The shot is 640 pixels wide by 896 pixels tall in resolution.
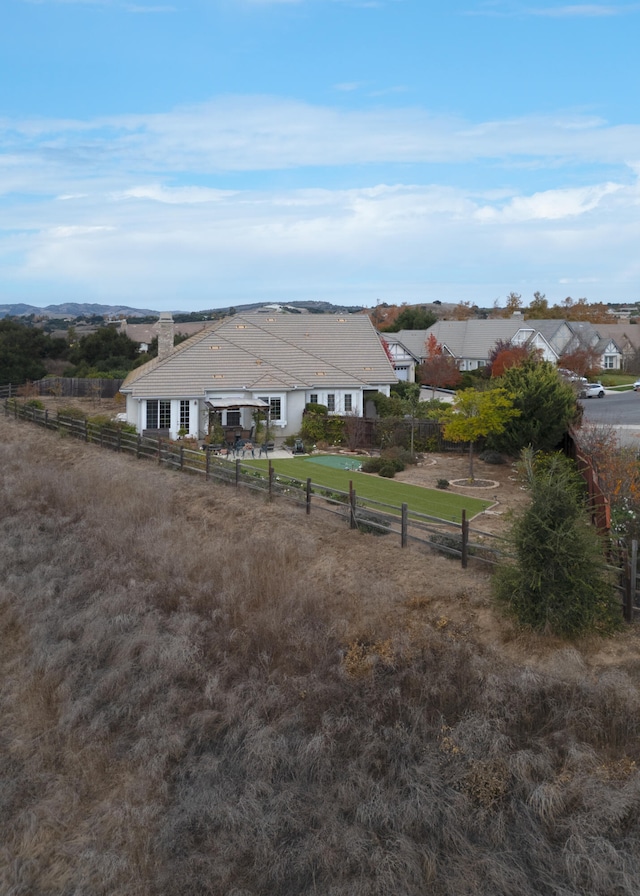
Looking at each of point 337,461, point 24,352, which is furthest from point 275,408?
point 24,352

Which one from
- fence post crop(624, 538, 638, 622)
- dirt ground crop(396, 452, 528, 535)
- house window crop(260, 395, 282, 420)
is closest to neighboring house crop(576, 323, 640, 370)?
house window crop(260, 395, 282, 420)

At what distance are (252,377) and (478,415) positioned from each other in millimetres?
12200

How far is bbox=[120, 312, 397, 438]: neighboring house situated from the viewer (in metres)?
31.9

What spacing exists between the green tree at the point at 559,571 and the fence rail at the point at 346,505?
0.47 metres

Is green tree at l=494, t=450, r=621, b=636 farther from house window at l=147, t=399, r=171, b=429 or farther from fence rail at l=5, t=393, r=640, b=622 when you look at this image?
house window at l=147, t=399, r=171, b=429

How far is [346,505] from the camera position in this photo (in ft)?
61.1

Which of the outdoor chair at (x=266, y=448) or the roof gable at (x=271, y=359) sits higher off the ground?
the roof gable at (x=271, y=359)

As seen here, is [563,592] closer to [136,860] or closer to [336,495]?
[136,860]

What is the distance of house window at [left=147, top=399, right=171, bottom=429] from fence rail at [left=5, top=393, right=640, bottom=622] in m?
1.32

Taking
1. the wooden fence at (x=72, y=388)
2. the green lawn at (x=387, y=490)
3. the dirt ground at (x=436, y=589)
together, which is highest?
the wooden fence at (x=72, y=388)

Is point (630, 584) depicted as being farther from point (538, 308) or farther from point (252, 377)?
point (538, 308)

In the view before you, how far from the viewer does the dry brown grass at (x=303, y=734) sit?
846 centimetres

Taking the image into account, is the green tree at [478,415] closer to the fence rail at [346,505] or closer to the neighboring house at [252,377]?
the fence rail at [346,505]

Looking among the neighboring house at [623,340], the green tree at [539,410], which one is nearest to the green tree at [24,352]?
the green tree at [539,410]
